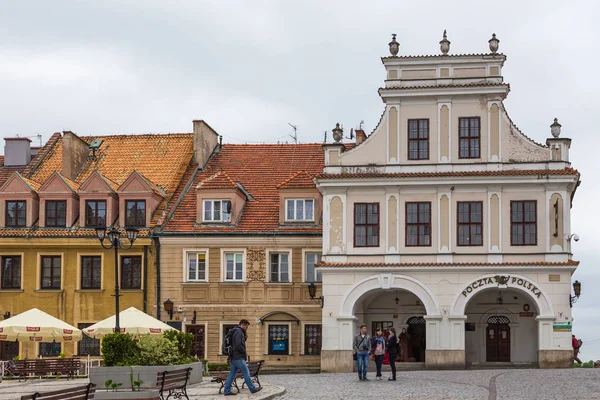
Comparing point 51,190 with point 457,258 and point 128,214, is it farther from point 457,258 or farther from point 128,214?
point 457,258

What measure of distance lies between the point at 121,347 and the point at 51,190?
1964 cm

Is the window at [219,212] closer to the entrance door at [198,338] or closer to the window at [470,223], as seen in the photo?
the entrance door at [198,338]

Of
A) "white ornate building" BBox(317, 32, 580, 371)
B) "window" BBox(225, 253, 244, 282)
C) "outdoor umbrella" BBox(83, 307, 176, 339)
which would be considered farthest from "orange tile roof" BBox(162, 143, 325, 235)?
"outdoor umbrella" BBox(83, 307, 176, 339)

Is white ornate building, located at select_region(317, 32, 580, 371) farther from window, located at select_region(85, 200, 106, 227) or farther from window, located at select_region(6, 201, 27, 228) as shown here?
window, located at select_region(6, 201, 27, 228)

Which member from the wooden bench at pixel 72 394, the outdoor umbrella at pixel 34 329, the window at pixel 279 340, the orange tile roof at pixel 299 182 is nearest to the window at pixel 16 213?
the outdoor umbrella at pixel 34 329

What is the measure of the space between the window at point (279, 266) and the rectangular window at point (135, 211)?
605 cm

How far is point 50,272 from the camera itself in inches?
1869

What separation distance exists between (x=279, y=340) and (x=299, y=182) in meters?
6.79

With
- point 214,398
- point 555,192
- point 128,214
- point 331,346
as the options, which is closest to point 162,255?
point 128,214

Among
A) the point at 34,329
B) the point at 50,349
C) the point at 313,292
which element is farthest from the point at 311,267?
the point at 34,329

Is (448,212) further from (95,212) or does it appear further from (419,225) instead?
(95,212)

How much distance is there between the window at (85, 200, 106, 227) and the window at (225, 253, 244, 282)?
599cm

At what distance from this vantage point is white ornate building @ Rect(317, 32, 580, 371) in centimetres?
4200

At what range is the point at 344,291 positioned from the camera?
1695 inches
